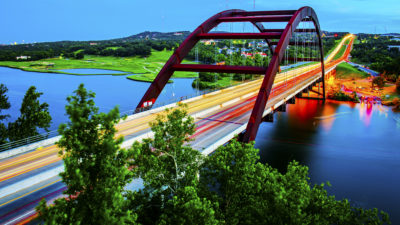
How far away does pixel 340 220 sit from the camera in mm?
16219

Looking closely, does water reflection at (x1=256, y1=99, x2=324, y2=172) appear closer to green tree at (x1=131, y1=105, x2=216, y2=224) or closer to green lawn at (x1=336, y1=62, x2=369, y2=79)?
green tree at (x1=131, y1=105, x2=216, y2=224)

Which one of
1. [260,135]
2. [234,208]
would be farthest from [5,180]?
[260,135]

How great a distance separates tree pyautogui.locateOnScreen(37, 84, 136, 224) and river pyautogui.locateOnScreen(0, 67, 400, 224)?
79.5ft

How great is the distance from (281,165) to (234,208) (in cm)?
2373

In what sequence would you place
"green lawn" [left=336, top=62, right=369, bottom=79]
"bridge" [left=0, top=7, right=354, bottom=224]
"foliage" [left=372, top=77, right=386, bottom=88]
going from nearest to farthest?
"bridge" [left=0, top=7, right=354, bottom=224] → "foliage" [left=372, top=77, right=386, bottom=88] → "green lawn" [left=336, top=62, right=369, bottom=79]

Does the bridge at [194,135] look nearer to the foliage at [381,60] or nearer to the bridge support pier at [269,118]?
the bridge support pier at [269,118]

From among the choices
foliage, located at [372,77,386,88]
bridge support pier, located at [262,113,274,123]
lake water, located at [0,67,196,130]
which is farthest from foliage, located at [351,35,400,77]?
bridge support pier, located at [262,113,274,123]

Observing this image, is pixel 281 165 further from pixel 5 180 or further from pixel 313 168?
pixel 5 180

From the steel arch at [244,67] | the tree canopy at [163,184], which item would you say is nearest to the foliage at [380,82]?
the steel arch at [244,67]

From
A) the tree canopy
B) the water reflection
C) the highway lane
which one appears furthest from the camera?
the water reflection

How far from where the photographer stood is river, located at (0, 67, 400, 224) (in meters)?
32.2

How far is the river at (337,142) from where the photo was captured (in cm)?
3219

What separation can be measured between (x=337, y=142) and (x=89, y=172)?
44.7 m

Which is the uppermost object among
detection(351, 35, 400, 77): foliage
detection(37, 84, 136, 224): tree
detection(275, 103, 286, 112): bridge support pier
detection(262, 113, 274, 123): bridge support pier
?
detection(351, 35, 400, 77): foliage
